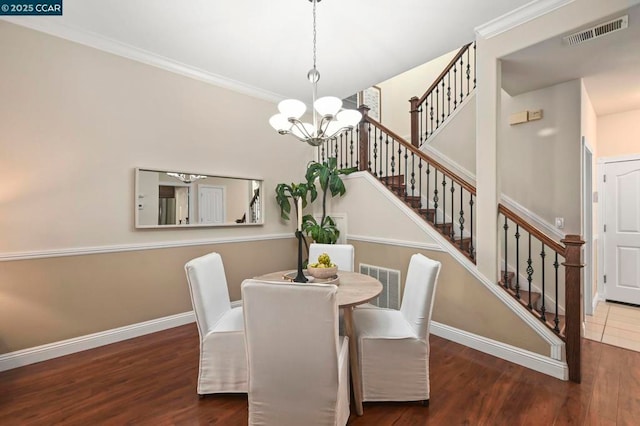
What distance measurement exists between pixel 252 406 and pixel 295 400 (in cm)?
26

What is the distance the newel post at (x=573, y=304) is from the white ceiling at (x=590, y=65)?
5.25 feet

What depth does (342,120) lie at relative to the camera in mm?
2445

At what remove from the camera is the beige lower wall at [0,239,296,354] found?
249 cm

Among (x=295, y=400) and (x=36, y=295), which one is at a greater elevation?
(x=36, y=295)

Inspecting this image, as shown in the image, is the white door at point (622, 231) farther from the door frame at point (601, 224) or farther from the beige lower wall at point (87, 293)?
the beige lower wall at point (87, 293)

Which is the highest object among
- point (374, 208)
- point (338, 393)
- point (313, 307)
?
point (374, 208)

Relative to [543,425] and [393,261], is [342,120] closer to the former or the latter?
[393,261]

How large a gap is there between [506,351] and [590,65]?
2.76 metres

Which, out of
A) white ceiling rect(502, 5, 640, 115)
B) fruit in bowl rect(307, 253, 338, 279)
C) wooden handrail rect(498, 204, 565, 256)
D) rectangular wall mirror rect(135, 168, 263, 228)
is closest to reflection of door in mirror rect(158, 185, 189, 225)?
rectangular wall mirror rect(135, 168, 263, 228)

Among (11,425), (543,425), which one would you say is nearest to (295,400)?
(543,425)

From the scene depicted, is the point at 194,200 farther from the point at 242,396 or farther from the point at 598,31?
the point at 598,31

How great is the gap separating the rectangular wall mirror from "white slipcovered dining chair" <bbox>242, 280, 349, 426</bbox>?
2.22 m

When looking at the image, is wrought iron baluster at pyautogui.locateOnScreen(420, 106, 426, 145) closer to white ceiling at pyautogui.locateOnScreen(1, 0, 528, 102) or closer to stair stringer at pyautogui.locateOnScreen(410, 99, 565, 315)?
stair stringer at pyautogui.locateOnScreen(410, 99, 565, 315)

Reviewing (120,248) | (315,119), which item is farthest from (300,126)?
(120,248)
